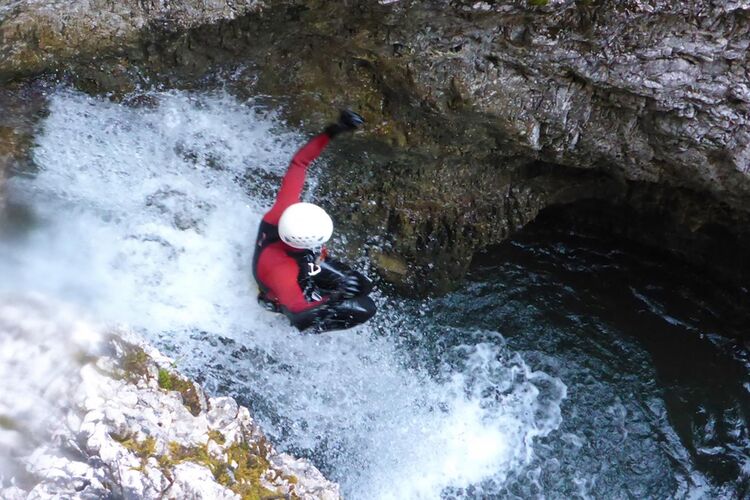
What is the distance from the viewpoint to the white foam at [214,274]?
22.2 feet

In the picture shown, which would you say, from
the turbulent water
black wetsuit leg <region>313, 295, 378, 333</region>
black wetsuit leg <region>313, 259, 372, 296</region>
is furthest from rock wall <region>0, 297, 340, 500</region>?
black wetsuit leg <region>313, 259, 372, 296</region>

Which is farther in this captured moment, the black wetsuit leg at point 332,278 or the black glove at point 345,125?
the black wetsuit leg at point 332,278

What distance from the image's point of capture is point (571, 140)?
7578 mm

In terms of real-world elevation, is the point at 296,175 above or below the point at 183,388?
above

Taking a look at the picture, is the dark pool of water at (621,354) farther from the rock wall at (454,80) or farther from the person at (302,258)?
the person at (302,258)

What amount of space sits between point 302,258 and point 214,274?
1718 mm

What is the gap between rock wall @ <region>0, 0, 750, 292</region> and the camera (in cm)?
636

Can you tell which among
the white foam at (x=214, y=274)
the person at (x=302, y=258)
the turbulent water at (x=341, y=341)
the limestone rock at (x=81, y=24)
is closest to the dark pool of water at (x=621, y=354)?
the turbulent water at (x=341, y=341)

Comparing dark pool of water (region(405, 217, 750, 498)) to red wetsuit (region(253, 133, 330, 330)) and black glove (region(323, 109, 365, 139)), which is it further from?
black glove (region(323, 109, 365, 139))

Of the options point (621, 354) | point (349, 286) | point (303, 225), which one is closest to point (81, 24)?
point (303, 225)

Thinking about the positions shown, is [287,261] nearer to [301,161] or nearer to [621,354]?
[301,161]

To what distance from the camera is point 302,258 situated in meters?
5.79

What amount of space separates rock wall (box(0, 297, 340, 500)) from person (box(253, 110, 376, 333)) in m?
1.01

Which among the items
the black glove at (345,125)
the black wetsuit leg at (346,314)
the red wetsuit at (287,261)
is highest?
the black glove at (345,125)
